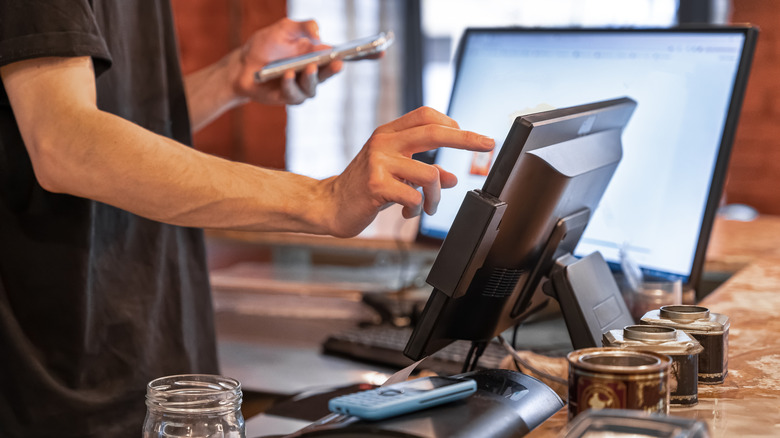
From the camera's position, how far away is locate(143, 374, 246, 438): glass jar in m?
0.70

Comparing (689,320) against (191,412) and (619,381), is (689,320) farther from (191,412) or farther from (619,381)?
(191,412)

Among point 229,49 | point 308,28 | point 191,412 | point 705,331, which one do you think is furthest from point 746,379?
point 229,49

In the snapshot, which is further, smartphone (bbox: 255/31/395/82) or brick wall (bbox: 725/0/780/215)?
brick wall (bbox: 725/0/780/215)

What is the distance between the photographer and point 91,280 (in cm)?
110

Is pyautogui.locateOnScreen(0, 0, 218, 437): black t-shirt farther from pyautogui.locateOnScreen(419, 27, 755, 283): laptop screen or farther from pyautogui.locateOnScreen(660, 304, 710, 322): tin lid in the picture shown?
pyautogui.locateOnScreen(660, 304, 710, 322): tin lid

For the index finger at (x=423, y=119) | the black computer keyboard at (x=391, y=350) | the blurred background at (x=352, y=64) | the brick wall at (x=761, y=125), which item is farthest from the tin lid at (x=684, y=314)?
the blurred background at (x=352, y=64)

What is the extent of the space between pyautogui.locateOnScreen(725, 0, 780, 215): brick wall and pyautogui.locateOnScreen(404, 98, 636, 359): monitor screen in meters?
3.04

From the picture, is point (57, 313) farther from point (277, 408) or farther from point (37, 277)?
point (277, 408)

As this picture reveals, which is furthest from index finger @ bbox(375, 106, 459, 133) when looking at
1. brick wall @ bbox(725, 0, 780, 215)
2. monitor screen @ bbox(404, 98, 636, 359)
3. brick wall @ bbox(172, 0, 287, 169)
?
brick wall @ bbox(172, 0, 287, 169)

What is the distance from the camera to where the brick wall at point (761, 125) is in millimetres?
3641

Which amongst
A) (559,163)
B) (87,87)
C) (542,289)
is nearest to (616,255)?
(542,289)

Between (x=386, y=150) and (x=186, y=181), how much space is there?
0.76ft

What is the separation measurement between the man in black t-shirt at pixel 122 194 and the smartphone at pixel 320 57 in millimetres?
20

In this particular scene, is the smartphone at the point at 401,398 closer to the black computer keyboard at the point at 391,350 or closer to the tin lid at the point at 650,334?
the tin lid at the point at 650,334
